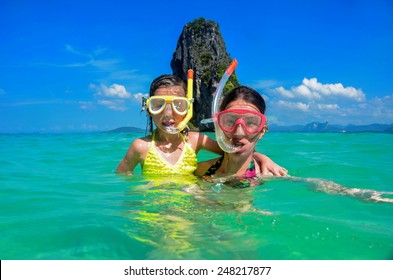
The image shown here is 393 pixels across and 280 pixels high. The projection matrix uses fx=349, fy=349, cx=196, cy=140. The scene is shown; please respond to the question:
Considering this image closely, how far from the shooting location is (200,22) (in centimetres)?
4666

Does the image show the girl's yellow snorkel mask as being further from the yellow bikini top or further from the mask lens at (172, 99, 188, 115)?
the yellow bikini top

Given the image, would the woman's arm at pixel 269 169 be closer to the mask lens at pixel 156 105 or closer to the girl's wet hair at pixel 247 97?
the girl's wet hair at pixel 247 97

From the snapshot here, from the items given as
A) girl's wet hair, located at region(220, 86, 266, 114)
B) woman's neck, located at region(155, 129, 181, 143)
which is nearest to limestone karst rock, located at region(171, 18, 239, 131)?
woman's neck, located at region(155, 129, 181, 143)

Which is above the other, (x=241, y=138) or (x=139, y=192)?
(x=241, y=138)

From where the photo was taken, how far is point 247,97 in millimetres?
3625

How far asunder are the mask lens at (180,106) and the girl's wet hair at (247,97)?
59 centimetres

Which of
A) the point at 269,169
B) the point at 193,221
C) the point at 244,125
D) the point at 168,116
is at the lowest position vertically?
the point at 193,221

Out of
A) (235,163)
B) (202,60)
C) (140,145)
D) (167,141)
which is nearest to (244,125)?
(235,163)

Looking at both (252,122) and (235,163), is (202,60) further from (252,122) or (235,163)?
(252,122)

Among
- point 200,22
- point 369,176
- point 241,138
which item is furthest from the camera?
point 200,22

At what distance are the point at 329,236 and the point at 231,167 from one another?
1562mm

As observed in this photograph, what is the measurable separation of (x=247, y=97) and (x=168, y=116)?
100 centimetres
